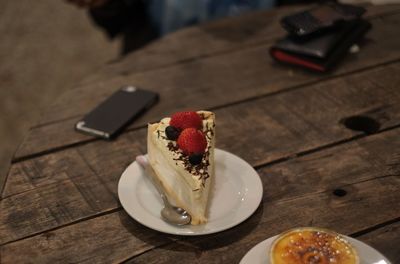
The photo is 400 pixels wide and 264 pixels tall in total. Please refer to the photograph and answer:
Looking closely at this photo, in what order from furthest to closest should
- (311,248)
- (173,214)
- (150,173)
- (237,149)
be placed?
(237,149) < (150,173) < (173,214) < (311,248)

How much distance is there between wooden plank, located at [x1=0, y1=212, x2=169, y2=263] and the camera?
873 mm

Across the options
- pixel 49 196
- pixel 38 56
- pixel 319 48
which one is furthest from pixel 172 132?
pixel 38 56

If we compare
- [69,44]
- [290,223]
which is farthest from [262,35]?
[69,44]

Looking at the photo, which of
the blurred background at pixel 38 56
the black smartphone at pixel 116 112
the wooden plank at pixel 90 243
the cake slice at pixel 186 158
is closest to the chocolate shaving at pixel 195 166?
the cake slice at pixel 186 158

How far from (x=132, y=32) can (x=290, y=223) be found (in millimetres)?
1265

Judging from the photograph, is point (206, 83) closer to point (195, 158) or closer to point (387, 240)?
point (195, 158)

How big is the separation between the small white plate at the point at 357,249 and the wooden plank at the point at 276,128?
26 cm

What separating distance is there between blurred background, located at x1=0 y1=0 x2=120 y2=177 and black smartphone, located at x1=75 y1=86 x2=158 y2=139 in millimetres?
1075

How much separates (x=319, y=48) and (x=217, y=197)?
1.79 ft

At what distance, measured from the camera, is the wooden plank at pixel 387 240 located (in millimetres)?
858

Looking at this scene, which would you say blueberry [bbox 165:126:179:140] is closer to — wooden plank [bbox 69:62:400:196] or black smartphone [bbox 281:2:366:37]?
wooden plank [bbox 69:62:400:196]

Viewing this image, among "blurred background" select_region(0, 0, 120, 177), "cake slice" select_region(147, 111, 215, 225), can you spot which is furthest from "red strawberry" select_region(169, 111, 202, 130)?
"blurred background" select_region(0, 0, 120, 177)

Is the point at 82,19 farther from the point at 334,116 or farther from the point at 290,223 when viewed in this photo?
the point at 290,223

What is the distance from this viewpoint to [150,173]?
3.34 ft
